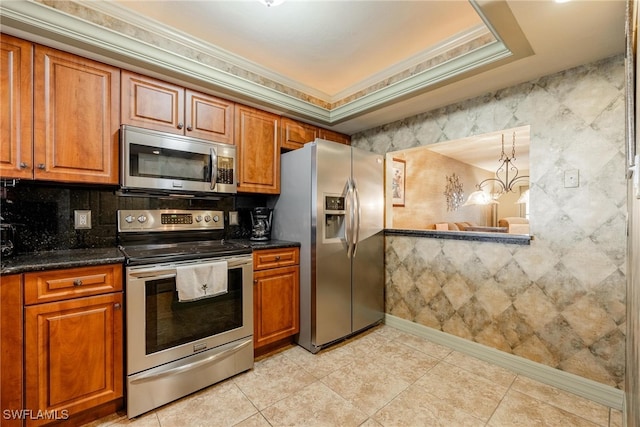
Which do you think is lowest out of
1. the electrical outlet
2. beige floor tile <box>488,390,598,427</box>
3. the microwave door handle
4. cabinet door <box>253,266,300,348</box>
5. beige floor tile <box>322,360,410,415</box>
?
beige floor tile <box>488,390,598,427</box>

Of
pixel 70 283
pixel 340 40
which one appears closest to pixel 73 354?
pixel 70 283

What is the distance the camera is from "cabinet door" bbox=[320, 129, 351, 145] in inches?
124

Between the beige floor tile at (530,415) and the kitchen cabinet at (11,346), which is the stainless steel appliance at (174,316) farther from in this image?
the beige floor tile at (530,415)

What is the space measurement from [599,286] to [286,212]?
236cm

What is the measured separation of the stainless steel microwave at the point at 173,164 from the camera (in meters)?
1.87

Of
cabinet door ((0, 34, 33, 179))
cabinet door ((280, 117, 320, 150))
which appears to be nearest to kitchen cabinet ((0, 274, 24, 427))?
cabinet door ((0, 34, 33, 179))

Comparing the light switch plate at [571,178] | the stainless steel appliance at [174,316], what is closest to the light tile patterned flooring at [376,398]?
the stainless steel appliance at [174,316]

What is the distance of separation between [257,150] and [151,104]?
0.87 metres

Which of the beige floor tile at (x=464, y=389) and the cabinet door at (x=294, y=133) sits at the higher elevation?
the cabinet door at (x=294, y=133)

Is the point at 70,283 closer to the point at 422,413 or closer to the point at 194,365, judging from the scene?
the point at 194,365

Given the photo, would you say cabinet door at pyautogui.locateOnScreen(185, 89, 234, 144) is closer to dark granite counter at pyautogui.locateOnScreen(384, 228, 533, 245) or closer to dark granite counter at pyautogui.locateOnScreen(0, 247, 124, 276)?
dark granite counter at pyautogui.locateOnScreen(0, 247, 124, 276)

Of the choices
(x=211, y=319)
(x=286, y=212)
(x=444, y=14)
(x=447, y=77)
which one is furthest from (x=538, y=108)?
(x=211, y=319)

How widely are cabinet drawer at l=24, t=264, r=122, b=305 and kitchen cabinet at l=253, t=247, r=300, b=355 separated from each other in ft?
3.07

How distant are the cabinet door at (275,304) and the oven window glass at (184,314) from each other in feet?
0.68
